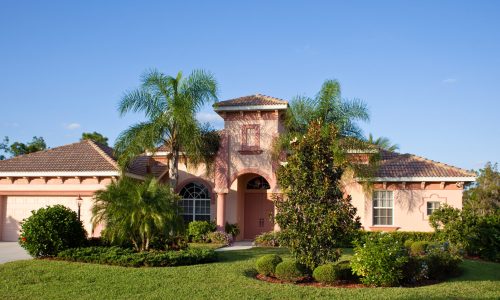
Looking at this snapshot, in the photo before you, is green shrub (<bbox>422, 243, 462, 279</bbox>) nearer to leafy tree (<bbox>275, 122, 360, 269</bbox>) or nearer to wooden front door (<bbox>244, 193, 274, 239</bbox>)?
leafy tree (<bbox>275, 122, 360, 269</bbox>)

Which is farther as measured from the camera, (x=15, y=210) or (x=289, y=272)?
(x=15, y=210)

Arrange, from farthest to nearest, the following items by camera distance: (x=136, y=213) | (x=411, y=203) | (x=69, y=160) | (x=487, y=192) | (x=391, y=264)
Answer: (x=487, y=192) → (x=69, y=160) → (x=411, y=203) → (x=136, y=213) → (x=391, y=264)

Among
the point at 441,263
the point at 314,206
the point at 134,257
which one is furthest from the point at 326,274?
the point at 134,257

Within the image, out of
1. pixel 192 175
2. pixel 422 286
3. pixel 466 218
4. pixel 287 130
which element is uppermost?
pixel 287 130

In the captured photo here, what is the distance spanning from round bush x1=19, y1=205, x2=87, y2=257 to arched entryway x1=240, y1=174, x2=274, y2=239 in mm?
10638

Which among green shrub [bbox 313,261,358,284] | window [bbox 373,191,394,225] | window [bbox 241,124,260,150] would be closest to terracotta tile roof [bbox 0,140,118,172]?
window [bbox 241,124,260,150]

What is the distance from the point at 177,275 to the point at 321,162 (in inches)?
188

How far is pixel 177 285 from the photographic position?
40.4ft

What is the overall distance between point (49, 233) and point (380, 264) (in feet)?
33.6

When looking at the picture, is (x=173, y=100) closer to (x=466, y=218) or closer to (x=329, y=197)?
(x=329, y=197)

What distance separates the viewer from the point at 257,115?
2450 cm

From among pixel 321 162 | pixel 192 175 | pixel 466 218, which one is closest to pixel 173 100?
pixel 192 175

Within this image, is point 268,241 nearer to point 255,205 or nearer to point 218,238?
point 218,238

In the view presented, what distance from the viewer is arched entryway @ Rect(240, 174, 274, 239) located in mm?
26297
